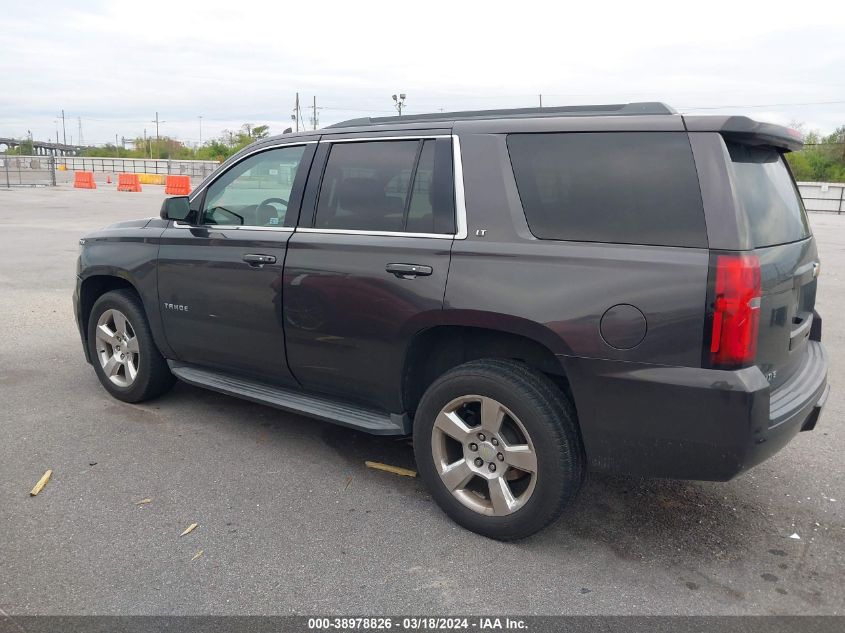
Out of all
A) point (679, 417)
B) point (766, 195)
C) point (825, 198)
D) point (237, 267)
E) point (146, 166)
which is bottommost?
point (679, 417)

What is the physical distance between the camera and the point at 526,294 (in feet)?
10.6

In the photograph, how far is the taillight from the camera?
9.39 ft

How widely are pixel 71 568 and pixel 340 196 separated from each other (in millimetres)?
2201

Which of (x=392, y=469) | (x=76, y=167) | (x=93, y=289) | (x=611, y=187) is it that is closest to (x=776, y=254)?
(x=611, y=187)

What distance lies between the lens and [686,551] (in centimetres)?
341

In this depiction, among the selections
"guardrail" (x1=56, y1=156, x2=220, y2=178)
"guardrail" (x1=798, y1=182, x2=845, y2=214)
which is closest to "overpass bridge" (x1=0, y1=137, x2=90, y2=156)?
"guardrail" (x1=56, y1=156, x2=220, y2=178)

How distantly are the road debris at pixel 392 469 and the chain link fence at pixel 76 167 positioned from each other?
37.3 m

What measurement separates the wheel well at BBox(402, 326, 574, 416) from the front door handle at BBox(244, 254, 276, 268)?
1020 mm

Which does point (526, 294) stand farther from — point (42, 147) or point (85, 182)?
point (42, 147)

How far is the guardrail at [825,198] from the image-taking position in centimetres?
3347

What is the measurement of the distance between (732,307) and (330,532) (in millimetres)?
2029

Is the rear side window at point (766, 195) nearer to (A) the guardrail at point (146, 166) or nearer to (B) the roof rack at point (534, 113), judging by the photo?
(B) the roof rack at point (534, 113)

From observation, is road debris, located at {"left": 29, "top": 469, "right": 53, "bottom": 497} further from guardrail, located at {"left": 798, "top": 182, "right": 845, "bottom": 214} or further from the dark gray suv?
guardrail, located at {"left": 798, "top": 182, "right": 845, "bottom": 214}

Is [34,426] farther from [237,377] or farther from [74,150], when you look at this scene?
[74,150]
